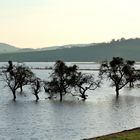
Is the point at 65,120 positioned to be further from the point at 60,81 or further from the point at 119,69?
the point at 119,69

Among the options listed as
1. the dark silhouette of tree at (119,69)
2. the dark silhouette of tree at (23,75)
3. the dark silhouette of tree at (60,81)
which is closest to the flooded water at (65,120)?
the dark silhouette of tree at (60,81)

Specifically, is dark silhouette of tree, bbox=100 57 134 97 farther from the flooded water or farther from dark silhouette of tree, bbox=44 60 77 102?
the flooded water

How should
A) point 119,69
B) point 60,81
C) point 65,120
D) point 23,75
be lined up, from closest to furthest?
point 65,120 → point 60,81 → point 23,75 → point 119,69

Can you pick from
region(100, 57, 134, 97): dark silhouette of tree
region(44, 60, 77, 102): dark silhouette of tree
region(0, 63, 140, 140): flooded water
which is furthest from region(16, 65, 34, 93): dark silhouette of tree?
region(100, 57, 134, 97): dark silhouette of tree

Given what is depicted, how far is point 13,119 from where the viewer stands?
59.6 m

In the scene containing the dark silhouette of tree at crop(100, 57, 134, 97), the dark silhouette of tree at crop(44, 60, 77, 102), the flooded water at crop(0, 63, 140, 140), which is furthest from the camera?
the dark silhouette of tree at crop(100, 57, 134, 97)

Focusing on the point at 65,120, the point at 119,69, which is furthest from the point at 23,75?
the point at 65,120

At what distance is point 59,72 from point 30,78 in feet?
25.2

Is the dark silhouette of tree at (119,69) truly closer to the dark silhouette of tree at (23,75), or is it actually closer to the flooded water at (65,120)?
the dark silhouette of tree at (23,75)

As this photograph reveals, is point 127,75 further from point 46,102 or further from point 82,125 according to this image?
point 82,125

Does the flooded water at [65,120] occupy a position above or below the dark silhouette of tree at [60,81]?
below

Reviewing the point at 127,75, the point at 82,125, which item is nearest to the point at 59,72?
the point at 127,75

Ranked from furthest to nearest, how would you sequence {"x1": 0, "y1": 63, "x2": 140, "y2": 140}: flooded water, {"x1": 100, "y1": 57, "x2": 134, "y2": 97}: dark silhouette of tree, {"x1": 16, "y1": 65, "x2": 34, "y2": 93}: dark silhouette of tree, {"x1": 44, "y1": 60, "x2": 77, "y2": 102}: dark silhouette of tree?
A: {"x1": 100, "y1": 57, "x2": 134, "y2": 97}: dark silhouette of tree → {"x1": 16, "y1": 65, "x2": 34, "y2": 93}: dark silhouette of tree → {"x1": 44, "y1": 60, "x2": 77, "y2": 102}: dark silhouette of tree → {"x1": 0, "y1": 63, "x2": 140, "y2": 140}: flooded water

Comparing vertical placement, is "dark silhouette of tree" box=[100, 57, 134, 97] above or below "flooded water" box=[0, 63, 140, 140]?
above
